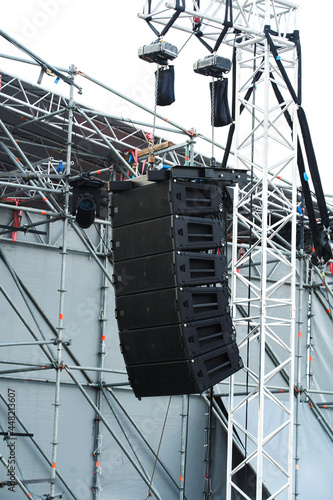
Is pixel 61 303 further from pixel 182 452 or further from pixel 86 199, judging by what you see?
pixel 182 452

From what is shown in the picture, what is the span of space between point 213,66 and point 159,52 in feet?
2.22

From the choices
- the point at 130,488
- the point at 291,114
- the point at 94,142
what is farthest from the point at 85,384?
the point at 291,114

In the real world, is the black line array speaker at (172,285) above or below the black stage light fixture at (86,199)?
below

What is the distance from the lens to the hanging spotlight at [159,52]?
30.0 ft

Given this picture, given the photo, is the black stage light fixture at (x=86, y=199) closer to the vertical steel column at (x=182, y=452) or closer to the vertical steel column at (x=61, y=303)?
the vertical steel column at (x=61, y=303)

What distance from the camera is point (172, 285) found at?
7508 millimetres

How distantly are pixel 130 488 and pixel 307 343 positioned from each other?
13.8 feet

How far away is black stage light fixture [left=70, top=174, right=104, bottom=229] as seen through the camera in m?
9.93

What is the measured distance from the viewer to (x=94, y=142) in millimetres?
13305

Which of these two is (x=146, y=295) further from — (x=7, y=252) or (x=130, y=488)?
(x=130, y=488)

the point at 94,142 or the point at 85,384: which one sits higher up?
the point at 94,142

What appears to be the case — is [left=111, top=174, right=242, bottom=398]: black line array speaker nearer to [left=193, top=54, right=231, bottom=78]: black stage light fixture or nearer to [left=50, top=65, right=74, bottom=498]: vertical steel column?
[left=193, top=54, right=231, bottom=78]: black stage light fixture

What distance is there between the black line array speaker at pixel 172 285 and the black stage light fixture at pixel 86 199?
201 centimetres

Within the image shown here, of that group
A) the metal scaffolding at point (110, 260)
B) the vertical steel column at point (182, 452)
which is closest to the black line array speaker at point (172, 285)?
the metal scaffolding at point (110, 260)
